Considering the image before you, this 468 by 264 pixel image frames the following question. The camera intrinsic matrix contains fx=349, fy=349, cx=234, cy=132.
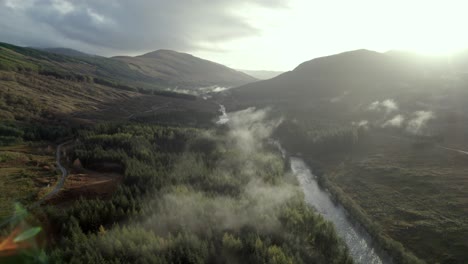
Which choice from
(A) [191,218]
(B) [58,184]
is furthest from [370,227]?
(B) [58,184]

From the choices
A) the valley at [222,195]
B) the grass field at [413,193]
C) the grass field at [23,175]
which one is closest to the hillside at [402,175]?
the grass field at [413,193]

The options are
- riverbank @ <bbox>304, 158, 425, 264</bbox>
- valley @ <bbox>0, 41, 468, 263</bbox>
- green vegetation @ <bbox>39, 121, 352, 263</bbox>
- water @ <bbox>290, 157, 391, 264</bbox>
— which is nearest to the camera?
green vegetation @ <bbox>39, 121, 352, 263</bbox>

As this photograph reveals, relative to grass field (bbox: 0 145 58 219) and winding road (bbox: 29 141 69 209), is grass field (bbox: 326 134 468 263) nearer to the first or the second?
winding road (bbox: 29 141 69 209)

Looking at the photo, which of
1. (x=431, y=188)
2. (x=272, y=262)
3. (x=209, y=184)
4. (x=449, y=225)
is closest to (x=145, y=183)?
(x=209, y=184)

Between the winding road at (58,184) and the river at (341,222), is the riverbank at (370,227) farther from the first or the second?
the winding road at (58,184)

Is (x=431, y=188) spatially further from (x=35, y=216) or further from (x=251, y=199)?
(x=35, y=216)

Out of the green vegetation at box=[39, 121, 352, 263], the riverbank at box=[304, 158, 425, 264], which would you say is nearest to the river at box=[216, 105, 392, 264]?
the riverbank at box=[304, 158, 425, 264]
